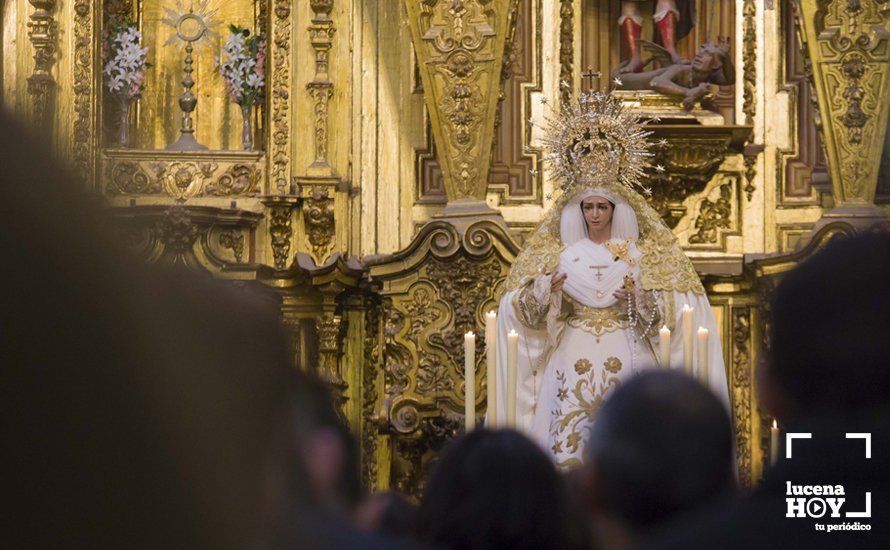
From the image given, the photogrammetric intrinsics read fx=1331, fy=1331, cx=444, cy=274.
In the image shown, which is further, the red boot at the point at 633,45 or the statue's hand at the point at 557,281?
the red boot at the point at 633,45

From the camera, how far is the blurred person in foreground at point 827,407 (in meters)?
1.62

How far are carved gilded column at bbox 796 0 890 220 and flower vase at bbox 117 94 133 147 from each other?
361 cm

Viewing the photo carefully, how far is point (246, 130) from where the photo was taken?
24.0 ft

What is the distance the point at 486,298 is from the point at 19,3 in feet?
10.1

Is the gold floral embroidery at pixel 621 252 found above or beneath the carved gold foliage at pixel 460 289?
above

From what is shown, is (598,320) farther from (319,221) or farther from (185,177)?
(185,177)

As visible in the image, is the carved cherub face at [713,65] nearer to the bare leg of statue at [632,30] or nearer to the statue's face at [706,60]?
the statue's face at [706,60]

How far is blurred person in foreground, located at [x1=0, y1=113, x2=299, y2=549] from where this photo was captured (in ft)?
1.55

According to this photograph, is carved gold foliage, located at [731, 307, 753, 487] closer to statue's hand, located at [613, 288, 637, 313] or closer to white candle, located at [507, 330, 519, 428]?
statue's hand, located at [613, 288, 637, 313]

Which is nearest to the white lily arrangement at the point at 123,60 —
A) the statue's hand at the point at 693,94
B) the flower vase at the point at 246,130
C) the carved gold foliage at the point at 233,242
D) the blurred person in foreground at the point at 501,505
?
the flower vase at the point at 246,130

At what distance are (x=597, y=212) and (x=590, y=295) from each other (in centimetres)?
37

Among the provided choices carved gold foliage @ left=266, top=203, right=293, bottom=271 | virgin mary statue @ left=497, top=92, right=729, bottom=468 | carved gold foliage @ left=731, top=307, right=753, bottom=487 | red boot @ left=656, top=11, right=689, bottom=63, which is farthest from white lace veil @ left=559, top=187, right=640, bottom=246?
carved gold foliage @ left=266, top=203, right=293, bottom=271

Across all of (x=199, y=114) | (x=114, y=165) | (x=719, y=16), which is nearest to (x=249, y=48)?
(x=199, y=114)

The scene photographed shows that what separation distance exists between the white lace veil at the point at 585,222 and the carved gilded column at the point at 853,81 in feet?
4.50
